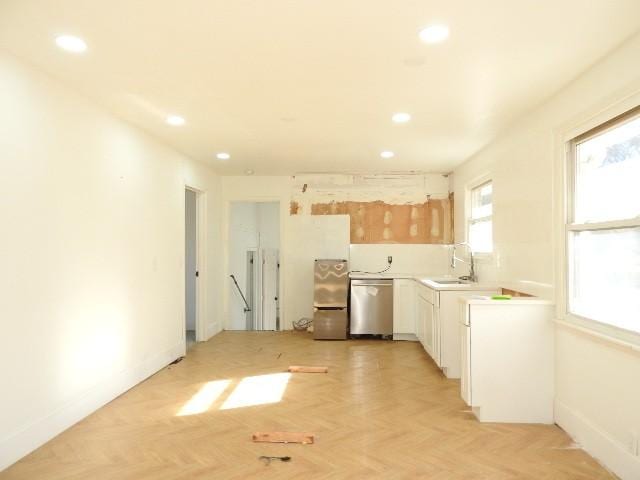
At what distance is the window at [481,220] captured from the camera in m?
5.32

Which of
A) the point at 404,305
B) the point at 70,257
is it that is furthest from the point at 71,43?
the point at 404,305

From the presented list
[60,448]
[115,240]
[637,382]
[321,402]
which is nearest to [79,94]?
[115,240]

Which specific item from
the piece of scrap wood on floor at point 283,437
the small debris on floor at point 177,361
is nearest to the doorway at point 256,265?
the small debris on floor at point 177,361

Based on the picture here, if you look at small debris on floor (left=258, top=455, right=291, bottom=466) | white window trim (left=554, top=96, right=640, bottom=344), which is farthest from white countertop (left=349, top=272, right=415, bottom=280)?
small debris on floor (left=258, top=455, right=291, bottom=466)

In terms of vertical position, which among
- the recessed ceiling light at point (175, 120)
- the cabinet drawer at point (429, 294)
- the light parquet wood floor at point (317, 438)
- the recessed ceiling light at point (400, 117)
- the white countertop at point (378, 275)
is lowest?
the light parquet wood floor at point (317, 438)

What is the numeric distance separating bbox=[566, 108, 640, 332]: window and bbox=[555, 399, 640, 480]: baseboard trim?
659mm

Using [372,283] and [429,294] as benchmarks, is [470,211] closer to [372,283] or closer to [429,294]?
[429,294]

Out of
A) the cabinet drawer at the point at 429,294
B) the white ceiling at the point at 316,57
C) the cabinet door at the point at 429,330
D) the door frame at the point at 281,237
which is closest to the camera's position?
the white ceiling at the point at 316,57

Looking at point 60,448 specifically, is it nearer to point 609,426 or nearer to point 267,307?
point 609,426

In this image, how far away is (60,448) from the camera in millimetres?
2961

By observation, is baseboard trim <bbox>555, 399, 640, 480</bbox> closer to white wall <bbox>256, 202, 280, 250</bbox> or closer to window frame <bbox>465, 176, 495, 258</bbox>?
window frame <bbox>465, 176, 495, 258</bbox>

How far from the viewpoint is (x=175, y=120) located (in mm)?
4160

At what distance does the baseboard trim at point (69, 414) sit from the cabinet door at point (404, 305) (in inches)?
125

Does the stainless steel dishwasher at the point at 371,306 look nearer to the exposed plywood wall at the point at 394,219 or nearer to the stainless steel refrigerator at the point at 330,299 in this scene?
the stainless steel refrigerator at the point at 330,299
